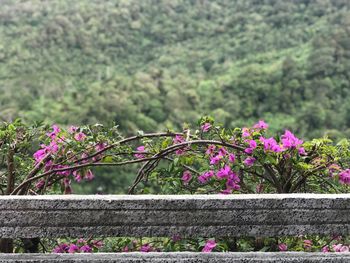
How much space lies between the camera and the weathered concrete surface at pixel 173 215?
1007 mm

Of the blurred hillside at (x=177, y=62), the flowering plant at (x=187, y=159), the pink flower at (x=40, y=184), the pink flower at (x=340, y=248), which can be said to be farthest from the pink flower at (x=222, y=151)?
the blurred hillside at (x=177, y=62)

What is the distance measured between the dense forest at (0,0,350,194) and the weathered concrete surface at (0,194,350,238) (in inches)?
781

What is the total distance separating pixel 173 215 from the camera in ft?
3.35

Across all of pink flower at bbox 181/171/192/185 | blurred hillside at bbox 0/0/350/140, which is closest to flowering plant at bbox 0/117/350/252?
pink flower at bbox 181/171/192/185

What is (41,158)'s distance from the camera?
55.4 inches

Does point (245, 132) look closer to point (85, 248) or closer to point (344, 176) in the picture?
point (344, 176)

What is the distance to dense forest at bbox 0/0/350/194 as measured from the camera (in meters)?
25.4

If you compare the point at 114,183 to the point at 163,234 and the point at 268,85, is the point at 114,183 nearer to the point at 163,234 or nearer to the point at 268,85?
the point at 268,85

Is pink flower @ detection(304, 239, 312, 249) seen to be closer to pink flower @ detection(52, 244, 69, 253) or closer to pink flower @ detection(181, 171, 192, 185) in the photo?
pink flower @ detection(181, 171, 192, 185)

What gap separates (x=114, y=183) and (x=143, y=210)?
1881 centimetres

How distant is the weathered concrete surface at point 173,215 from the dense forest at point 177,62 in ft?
65.1

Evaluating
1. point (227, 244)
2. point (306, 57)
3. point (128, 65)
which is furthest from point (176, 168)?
point (128, 65)

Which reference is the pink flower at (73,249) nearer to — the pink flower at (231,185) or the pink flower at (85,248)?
the pink flower at (85,248)

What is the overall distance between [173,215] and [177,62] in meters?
34.1
